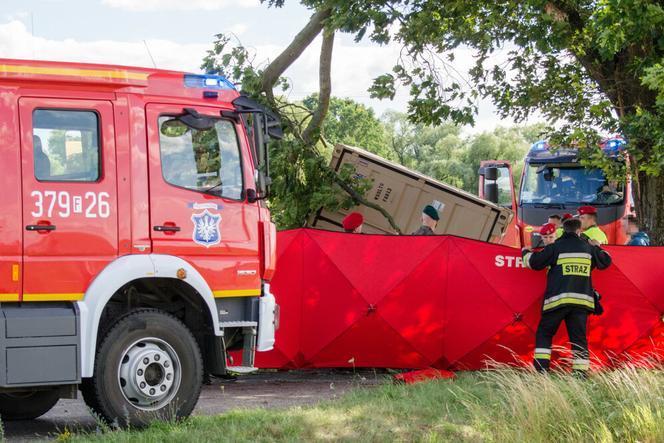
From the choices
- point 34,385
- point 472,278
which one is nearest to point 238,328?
point 34,385

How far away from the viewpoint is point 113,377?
8.11 metres

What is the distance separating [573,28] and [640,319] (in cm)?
520

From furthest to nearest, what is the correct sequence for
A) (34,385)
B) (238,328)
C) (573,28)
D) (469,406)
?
(573,28), (238,328), (469,406), (34,385)

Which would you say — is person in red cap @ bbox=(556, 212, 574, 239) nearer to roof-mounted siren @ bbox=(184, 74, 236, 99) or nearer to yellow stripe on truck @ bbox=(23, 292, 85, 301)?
roof-mounted siren @ bbox=(184, 74, 236, 99)

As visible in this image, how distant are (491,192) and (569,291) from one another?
11.3 meters

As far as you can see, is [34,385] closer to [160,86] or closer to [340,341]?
[160,86]

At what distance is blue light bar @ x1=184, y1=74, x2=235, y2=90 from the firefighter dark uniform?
4.27 meters

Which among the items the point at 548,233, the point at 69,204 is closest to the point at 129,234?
the point at 69,204

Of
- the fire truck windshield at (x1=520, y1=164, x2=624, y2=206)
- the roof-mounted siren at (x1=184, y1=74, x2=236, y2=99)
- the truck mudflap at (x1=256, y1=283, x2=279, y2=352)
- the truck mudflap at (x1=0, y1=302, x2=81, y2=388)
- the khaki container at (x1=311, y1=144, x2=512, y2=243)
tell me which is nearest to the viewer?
the truck mudflap at (x1=0, y1=302, x2=81, y2=388)

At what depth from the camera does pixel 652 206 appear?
49.5 feet

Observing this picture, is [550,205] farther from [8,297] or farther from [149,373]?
[8,297]

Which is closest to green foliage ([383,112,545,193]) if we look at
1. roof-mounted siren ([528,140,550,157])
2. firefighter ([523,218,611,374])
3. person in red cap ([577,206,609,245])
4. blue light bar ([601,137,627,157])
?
roof-mounted siren ([528,140,550,157])

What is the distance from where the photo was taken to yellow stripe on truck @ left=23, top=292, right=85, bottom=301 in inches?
307

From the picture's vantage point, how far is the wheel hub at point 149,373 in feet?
26.9
